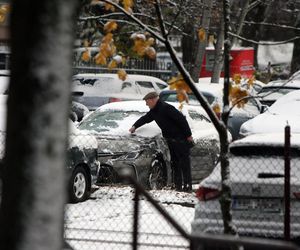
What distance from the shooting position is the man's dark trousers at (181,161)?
13.5 meters

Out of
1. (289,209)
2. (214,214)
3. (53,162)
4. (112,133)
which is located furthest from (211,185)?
(112,133)

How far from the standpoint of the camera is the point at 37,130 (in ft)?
12.0

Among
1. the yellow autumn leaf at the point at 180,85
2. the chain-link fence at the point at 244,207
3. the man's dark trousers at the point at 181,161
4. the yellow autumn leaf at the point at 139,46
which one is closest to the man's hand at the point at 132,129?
the man's dark trousers at the point at 181,161

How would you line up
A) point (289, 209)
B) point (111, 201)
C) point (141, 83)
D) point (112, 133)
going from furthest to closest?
point (141, 83) < point (112, 133) < point (111, 201) < point (289, 209)

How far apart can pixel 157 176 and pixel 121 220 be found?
9.64 ft

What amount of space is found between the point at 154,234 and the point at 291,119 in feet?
18.8

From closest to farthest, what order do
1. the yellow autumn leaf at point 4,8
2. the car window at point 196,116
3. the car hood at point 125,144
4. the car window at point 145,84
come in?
the yellow autumn leaf at point 4,8
the car hood at point 125,144
the car window at point 196,116
the car window at point 145,84

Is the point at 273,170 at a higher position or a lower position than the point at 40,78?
lower

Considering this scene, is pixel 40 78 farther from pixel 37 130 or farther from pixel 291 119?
pixel 291 119

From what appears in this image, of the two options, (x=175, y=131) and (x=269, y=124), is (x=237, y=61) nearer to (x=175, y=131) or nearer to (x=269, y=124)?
(x=269, y=124)

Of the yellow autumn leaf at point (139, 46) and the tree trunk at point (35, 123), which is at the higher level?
the yellow autumn leaf at point (139, 46)

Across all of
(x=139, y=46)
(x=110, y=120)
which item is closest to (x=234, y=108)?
(x=110, y=120)

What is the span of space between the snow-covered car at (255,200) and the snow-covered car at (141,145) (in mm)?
4122

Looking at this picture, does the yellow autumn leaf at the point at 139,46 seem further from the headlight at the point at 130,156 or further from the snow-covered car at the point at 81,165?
the headlight at the point at 130,156
